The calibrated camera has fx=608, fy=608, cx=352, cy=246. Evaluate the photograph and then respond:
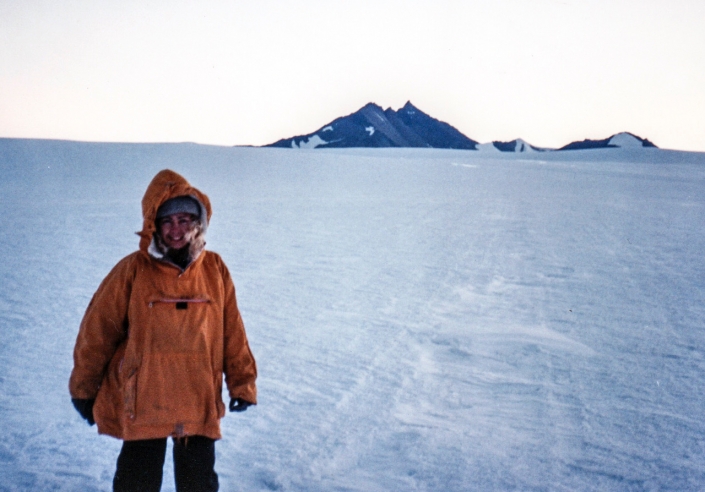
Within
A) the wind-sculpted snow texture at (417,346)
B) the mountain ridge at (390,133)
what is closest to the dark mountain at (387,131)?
the mountain ridge at (390,133)

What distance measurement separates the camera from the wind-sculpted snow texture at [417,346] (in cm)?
275

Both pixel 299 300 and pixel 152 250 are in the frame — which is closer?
pixel 152 250

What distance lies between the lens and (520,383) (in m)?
3.67

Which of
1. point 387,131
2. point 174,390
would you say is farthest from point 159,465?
point 387,131

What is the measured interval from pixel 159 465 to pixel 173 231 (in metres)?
0.77

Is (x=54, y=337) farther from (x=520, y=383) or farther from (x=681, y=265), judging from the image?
(x=681, y=265)

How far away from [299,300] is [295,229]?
353cm

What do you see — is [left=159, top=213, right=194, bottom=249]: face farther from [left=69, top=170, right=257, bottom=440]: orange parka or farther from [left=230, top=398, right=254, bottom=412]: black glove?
[left=230, top=398, right=254, bottom=412]: black glove

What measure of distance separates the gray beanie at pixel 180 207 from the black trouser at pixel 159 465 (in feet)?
2.42

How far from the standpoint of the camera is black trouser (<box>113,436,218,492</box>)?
1.94 metres

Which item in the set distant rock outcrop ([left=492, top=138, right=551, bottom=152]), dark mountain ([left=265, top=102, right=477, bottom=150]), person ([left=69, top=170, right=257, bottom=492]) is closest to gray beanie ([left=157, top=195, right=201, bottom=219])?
person ([left=69, top=170, right=257, bottom=492])

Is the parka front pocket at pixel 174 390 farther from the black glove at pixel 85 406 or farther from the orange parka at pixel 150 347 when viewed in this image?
the black glove at pixel 85 406

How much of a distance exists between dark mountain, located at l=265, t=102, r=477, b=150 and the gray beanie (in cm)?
8069

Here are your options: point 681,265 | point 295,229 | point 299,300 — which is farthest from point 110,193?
point 681,265
